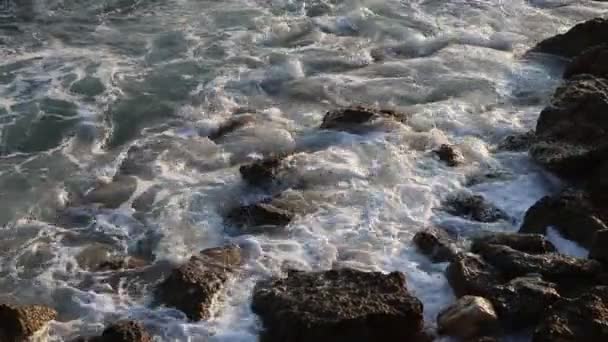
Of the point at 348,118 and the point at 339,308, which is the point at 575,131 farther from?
the point at 339,308

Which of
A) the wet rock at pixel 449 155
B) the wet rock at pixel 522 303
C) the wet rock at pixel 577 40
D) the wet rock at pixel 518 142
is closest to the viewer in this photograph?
the wet rock at pixel 522 303

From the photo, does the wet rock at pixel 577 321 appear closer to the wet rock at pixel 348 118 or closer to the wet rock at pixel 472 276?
the wet rock at pixel 472 276

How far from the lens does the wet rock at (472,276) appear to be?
255 inches

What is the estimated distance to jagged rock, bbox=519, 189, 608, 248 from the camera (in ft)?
23.6

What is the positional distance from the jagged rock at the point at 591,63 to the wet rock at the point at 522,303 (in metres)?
4.26

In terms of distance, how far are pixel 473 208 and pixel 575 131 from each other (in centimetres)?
146

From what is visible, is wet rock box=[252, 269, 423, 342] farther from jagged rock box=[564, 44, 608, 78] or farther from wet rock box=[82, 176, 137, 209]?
jagged rock box=[564, 44, 608, 78]

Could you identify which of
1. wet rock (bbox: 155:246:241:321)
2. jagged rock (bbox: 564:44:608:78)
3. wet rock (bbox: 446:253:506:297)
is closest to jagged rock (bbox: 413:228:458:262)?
wet rock (bbox: 446:253:506:297)

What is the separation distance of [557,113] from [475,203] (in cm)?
156

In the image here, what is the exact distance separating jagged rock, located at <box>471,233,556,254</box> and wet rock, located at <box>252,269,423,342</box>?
110 centimetres

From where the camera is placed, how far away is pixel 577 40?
36.9 ft

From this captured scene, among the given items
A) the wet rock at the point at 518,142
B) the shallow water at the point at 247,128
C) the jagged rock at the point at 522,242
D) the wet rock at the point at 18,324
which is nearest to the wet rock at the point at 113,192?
the shallow water at the point at 247,128

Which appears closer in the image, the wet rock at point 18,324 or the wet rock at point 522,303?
the wet rock at point 18,324

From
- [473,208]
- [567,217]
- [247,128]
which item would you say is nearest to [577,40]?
[473,208]
